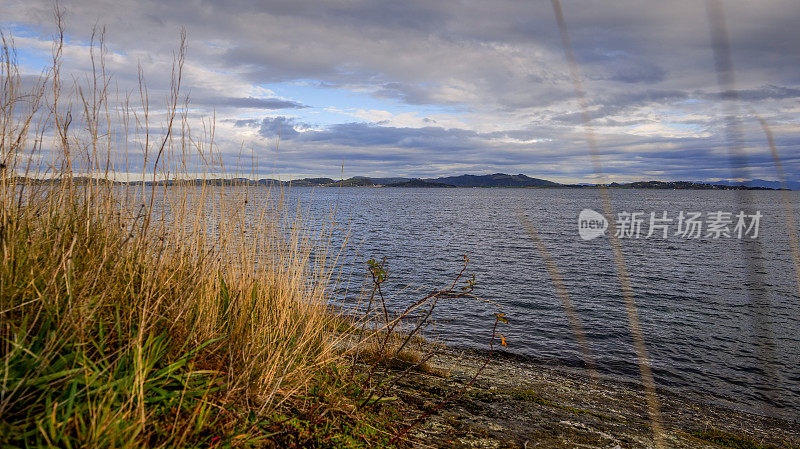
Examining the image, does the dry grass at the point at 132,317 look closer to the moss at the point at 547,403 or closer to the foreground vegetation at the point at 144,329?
the foreground vegetation at the point at 144,329

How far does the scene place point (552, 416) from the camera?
4512mm

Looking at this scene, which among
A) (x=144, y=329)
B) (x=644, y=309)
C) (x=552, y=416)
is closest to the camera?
(x=144, y=329)

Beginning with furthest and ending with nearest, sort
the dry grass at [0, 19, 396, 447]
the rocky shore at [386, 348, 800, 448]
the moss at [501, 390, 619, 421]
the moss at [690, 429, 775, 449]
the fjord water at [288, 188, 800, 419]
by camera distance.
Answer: the fjord water at [288, 188, 800, 419]
the moss at [690, 429, 775, 449]
the moss at [501, 390, 619, 421]
the rocky shore at [386, 348, 800, 448]
the dry grass at [0, 19, 396, 447]

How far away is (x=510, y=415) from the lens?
14.0ft

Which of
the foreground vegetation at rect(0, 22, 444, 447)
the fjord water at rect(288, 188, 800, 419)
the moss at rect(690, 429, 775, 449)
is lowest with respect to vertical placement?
the fjord water at rect(288, 188, 800, 419)

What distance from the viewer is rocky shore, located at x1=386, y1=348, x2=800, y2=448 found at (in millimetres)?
3758

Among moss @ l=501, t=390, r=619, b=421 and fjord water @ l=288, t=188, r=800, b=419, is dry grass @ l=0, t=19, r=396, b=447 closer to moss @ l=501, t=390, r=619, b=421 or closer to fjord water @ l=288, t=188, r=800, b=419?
fjord water @ l=288, t=188, r=800, b=419

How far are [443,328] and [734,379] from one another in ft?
19.8

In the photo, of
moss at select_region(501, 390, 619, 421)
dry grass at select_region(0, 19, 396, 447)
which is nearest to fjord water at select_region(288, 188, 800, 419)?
dry grass at select_region(0, 19, 396, 447)

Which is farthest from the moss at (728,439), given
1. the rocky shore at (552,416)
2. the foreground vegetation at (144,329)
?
the foreground vegetation at (144,329)

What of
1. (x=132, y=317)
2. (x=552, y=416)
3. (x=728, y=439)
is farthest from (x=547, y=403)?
(x=132, y=317)

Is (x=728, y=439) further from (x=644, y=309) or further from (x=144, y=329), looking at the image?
(x=644, y=309)

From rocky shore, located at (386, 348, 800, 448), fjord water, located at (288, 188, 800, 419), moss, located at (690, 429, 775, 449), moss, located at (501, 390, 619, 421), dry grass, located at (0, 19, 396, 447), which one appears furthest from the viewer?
fjord water, located at (288, 188, 800, 419)

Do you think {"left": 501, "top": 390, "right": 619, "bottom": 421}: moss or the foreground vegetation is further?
{"left": 501, "top": 390, "right": 619, "bottom": 421}: moss
